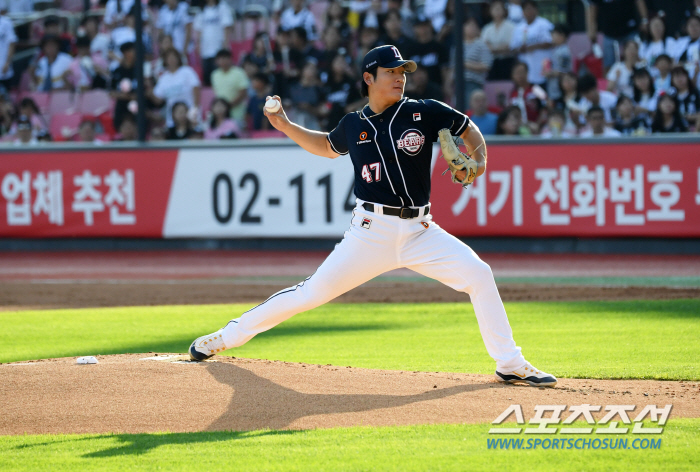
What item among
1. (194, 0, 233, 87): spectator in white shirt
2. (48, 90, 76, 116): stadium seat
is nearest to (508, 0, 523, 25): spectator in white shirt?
(194, 0, 233, 87): spectator in white shirt

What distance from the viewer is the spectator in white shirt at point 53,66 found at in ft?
57.6

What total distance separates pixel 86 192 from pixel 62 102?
9.44ft

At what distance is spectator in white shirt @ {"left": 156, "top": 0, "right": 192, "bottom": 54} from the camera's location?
17.3 m

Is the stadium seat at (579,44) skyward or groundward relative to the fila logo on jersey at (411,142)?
skyward

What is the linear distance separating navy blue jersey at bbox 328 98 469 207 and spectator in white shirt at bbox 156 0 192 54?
12.4 m

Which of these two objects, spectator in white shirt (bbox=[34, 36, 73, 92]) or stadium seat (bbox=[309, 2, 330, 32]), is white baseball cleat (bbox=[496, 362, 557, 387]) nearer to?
stadium seat (bbox=[309, 2, 330, 32])

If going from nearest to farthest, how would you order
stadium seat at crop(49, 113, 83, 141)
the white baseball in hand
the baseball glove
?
the baseball glove → the white baseball in hand → stadium seat at crop(49, 113, 83, 141)

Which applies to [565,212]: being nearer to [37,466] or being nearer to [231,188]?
[231,188]

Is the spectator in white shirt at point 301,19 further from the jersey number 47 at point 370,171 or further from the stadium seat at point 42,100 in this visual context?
the jersey number 47 at point 370,171

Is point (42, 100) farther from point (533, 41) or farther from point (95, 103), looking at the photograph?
point (533, 41)

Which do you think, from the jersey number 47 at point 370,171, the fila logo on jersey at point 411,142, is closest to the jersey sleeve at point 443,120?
the fila logo on jersey at point 411,142

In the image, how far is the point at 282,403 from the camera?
5.23 metres

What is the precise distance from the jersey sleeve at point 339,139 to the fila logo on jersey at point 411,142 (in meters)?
0.48
